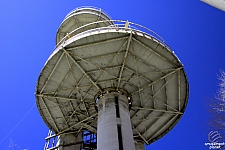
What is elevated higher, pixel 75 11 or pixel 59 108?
pixel 75 11

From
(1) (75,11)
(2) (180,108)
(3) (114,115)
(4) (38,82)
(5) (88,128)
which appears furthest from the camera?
(1) (75,11)

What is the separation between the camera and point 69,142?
100 ft

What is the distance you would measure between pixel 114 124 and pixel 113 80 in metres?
5.44

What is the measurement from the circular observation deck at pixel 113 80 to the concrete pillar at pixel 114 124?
147 centimetres

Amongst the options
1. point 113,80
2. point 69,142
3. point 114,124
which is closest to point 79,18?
point 113,80

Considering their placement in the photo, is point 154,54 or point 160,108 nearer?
point 154,54

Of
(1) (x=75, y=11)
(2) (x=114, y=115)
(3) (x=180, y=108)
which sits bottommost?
(2) (x=114, y=115)

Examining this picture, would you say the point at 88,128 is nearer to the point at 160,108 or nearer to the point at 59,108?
the point at 59,108

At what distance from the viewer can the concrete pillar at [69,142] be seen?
30.3 meters

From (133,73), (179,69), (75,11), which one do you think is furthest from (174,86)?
(75,11)

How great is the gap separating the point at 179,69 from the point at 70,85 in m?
11.3

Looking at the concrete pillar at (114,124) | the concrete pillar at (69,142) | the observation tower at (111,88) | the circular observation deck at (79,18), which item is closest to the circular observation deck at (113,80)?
the observation tower at (111,88)

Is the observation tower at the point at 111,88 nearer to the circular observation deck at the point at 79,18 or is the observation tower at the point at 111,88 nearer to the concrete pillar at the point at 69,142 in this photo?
the concrete pillar at the point at 69,142

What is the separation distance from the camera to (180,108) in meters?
27.6
